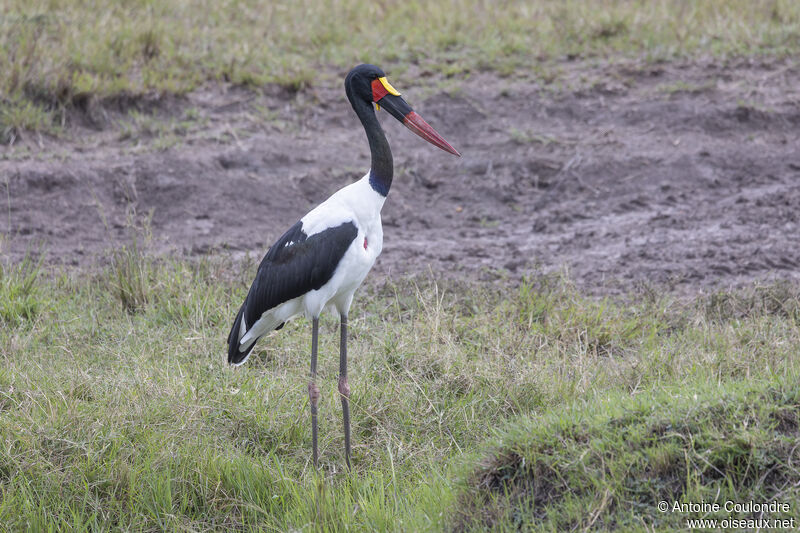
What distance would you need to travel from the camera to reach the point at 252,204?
21.2 feet

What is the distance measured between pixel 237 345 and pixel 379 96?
1239mm

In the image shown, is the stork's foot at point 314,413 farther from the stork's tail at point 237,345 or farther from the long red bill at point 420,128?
the long red bill at point 420,128

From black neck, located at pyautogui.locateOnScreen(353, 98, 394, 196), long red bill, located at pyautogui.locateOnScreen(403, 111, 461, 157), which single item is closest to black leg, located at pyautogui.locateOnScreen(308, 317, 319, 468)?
black neck, located at pyautogui.locateOnScreen(353, 98, 394, 196)

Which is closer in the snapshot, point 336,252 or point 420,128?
point 336,252

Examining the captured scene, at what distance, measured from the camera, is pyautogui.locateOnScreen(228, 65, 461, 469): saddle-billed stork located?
3729 mm

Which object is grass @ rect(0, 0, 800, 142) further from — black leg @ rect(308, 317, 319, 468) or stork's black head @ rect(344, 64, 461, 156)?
black leg @ rect(308, 317, 319, 468)

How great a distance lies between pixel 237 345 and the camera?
410 centimetres

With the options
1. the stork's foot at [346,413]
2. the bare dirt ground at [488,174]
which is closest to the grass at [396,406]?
the stork's foot at [346,413]

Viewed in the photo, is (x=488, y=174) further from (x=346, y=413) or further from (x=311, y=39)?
(x=346, y=413)

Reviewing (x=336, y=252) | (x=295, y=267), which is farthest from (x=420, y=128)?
(x=295, y=267)

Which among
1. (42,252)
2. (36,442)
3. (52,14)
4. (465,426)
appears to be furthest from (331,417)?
(52,14)

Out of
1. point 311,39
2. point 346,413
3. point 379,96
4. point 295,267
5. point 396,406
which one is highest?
point 379,96

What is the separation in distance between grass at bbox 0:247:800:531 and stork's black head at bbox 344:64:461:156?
107 centimetres

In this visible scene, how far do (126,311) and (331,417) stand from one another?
1.55 metres
